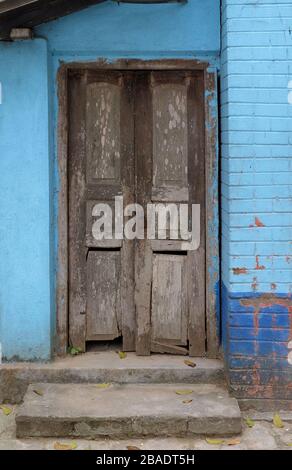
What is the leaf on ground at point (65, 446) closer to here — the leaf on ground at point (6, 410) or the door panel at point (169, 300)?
the leaf on ground at point (6, 410)

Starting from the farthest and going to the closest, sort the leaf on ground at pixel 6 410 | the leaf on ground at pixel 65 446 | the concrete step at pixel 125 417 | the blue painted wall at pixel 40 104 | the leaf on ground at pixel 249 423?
the blue painted wall at pixel 40 104 → the leaf on ground at pixel 6 410 → the leaf on ground at pixel 249 423 → the concrete step at pixel 125 417 → the leaf on ground at pixel 65 446

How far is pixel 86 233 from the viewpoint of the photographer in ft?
17.4

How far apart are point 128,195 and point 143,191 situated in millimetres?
117

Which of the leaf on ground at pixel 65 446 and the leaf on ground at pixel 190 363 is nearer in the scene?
the leaf on ground at pixel 65 446

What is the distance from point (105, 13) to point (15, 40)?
669 mm

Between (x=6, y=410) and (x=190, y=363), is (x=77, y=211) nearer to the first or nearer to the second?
(x=190, y=363)

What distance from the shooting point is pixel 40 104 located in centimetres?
498

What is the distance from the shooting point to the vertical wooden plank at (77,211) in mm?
5215

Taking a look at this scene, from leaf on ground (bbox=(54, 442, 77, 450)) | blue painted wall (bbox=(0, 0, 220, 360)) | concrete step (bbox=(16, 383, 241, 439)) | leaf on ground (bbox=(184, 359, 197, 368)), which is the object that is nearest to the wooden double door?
leaf on ground (bbox=(184, 359, 197, 368))

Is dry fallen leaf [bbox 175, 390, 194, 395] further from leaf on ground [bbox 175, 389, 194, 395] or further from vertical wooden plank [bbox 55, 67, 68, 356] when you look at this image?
vertical wooden plank [bbox 55, 67, 68, 356]

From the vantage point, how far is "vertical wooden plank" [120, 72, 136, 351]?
5223 millimetres

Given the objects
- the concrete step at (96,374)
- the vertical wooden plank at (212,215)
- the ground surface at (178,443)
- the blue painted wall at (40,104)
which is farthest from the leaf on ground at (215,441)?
the blue painted wall at (40,104)

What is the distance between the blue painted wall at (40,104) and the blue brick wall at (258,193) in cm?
37
